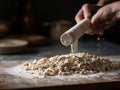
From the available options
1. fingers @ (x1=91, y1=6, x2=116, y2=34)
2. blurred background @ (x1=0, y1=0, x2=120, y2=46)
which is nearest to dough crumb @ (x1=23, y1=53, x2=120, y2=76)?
fingers @ (x1=91, y1=6, x2=116, y2=34)

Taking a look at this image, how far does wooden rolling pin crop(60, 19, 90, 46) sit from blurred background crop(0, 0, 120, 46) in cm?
81

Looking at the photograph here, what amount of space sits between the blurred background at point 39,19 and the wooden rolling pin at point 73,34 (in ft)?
2.65

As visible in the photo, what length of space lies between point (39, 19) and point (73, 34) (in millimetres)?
1193

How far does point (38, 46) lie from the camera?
89.3 inches

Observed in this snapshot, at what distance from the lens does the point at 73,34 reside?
4.95ft

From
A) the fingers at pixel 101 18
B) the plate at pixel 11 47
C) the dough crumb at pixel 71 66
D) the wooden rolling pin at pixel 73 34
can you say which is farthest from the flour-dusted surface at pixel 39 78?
the plate at pixel 11 47

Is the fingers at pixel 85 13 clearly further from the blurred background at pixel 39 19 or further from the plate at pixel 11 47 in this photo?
the blurred background at pixel 39 19

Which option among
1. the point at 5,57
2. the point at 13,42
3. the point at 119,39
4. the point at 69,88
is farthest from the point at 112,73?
the point at 119,39

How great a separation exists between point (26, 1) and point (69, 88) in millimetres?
1289

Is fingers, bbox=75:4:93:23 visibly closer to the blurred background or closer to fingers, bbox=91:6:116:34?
fingers, bbox=91:6:116:34

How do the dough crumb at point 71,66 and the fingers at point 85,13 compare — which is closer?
the dough crumb at point 71,66

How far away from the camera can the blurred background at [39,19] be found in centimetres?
250

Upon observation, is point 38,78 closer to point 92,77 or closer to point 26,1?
point 92,77

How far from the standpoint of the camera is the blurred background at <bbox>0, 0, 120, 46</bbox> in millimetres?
2498
